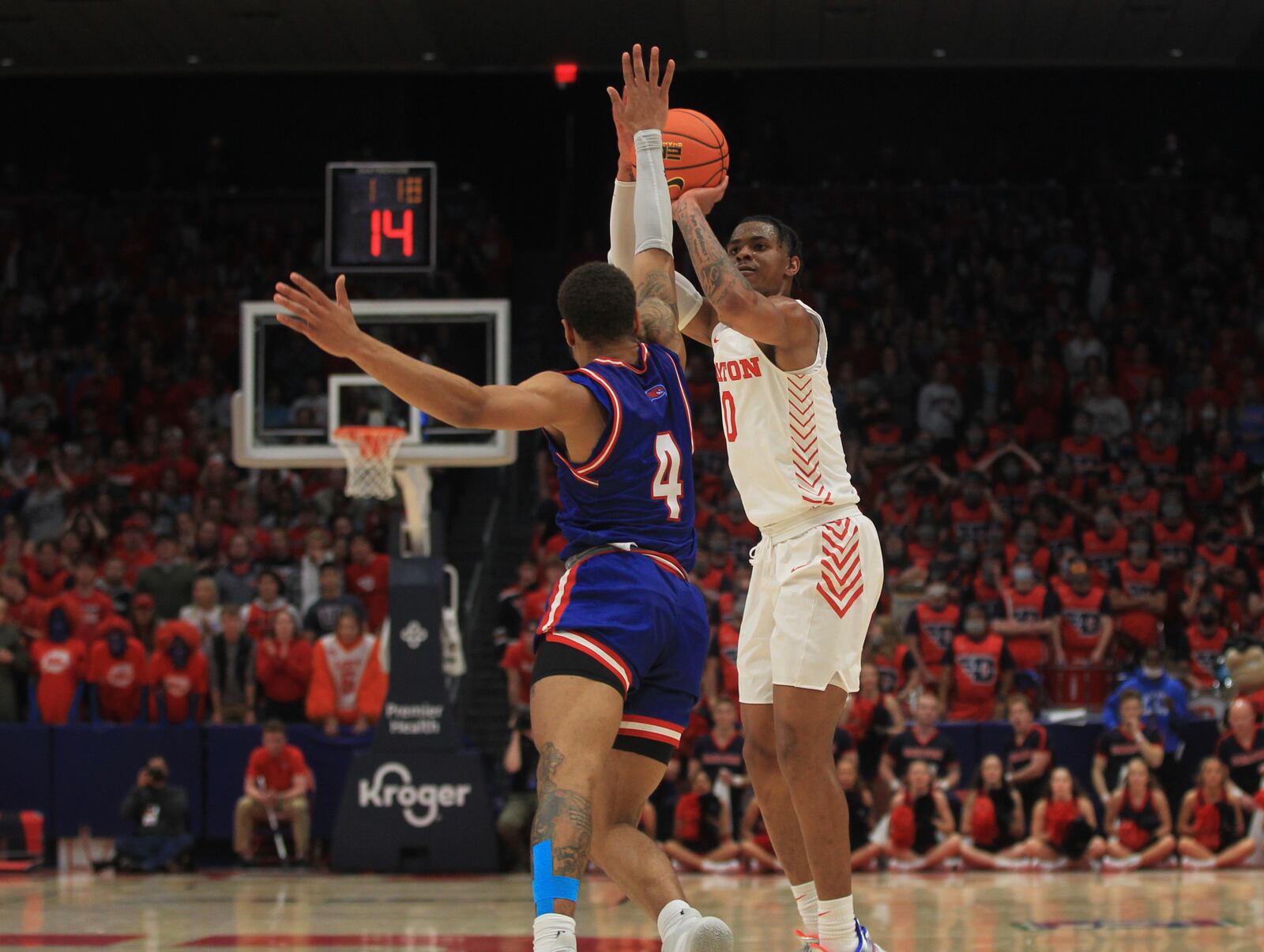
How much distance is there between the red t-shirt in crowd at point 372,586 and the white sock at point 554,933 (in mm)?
9981

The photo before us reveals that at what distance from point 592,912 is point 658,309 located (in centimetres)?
502

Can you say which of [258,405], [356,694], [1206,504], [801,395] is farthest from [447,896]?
[1206,504]

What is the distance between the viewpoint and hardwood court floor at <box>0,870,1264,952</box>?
795 cm

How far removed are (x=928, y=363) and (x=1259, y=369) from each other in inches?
137

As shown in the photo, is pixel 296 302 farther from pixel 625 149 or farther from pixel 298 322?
pixel 625 149

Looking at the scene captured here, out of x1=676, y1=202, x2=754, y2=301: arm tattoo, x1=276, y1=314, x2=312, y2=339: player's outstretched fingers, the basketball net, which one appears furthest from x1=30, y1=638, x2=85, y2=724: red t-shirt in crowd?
x1=276, y1=314, x2=312, y2=339: player's outstretched fingers

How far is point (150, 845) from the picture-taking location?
40.4 feet

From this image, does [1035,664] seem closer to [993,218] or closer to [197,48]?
[993,218]

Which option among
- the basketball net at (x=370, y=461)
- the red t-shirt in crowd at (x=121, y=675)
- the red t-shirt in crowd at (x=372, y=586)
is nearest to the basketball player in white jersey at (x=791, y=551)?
the basketball net at (x=370, y=461)

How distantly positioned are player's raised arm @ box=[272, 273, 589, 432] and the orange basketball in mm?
1818

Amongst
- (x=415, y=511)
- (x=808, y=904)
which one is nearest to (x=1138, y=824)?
(x=415, y=511)

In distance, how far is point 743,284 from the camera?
218 inches

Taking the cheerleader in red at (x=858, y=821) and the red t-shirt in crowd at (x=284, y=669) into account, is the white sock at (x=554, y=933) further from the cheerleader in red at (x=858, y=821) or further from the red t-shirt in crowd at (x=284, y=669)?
the red t-shirt in crowd at (x=284, y=669)

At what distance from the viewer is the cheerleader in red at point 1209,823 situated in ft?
38.8
